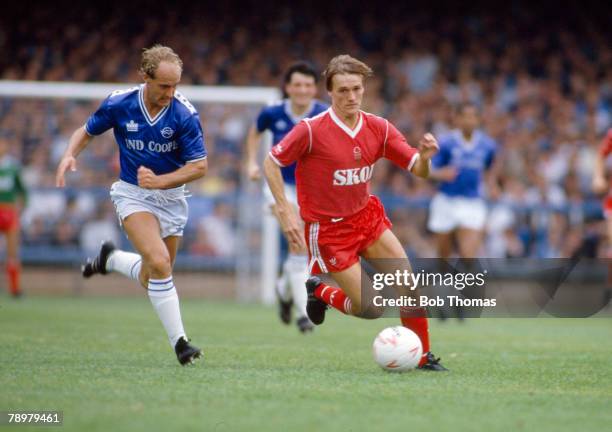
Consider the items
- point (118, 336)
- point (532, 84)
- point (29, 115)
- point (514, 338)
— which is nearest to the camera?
point (118, 336)

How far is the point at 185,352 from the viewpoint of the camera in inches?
288

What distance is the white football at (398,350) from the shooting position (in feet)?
23.1

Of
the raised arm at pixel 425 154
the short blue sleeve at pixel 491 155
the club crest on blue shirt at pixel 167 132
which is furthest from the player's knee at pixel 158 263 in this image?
the short blue sleeve at pixel 491 155

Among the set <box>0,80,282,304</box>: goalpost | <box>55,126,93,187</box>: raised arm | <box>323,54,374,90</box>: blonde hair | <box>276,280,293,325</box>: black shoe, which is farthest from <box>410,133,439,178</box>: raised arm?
<box>0,80,282,304</box>: goalpost

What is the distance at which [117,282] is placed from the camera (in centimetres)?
1764

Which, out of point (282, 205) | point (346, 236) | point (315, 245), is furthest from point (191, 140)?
point (346, 236)

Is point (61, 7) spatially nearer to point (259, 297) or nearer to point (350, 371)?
point (259, 297)

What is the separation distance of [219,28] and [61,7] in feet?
11.5

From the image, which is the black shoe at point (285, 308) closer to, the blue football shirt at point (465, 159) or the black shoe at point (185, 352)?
the blue football shirt at point (465, 159)

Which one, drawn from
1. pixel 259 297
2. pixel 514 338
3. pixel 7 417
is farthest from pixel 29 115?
pixel 7 417

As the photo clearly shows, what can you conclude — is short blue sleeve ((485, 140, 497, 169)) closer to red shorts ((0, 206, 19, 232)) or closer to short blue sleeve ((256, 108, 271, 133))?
short blue sleeve ((256, 108, 271, 133))

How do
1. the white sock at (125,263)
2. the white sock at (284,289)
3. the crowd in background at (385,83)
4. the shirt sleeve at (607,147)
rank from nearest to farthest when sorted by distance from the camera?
the white sock at (125,263)
the white sock at (284,289)
the shirt sleeve at (607,147)
the crowd in background at (385,83)

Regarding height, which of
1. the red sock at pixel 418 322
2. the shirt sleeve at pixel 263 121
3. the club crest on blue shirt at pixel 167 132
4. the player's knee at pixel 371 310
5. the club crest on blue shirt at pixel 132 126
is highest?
the shirt sleeve at pixel 263 121

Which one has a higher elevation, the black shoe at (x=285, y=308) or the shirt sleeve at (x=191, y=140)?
the shirt sleeve at (x=191, y=140)
